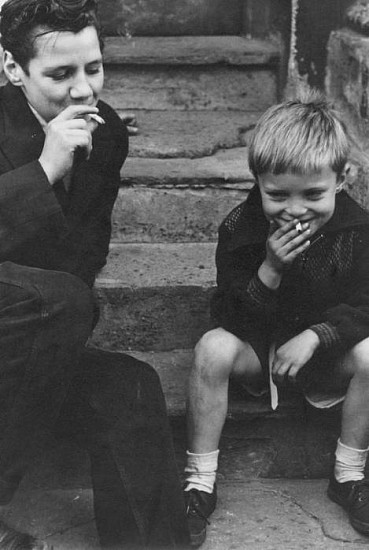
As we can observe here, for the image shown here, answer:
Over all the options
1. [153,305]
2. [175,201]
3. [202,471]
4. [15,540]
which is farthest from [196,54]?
[15,540]

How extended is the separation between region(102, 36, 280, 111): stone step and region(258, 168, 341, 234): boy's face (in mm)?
1506

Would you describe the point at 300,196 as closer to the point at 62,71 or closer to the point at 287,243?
the point at 287,243

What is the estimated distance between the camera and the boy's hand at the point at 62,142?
2312mm

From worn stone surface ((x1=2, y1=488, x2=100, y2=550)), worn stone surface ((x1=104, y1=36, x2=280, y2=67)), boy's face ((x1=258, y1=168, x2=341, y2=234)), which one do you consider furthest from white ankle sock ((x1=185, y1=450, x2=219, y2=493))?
worn stone surface ((x1=104, y1=36, x2=280, y2=67))

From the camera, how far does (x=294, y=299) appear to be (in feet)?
8.57

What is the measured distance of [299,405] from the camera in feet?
8.82

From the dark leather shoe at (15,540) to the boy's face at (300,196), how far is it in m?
1.05

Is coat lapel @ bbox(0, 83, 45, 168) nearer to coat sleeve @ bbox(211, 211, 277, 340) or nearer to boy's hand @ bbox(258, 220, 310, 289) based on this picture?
coat sleeve @ bbox(211, 211, 277, 340)

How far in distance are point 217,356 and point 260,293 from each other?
21 cm

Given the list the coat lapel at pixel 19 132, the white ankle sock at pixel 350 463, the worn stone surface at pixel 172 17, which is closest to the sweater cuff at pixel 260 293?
the white ankle sock at pixel 350 463

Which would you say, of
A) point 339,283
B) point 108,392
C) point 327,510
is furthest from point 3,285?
point 327,510

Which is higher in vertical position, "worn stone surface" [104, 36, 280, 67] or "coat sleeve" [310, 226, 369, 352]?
"worn stone surface" [104, 36, 280, 67]

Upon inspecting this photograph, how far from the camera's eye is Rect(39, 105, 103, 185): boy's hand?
231 centimetres

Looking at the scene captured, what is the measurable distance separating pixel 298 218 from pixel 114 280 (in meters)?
0.76
